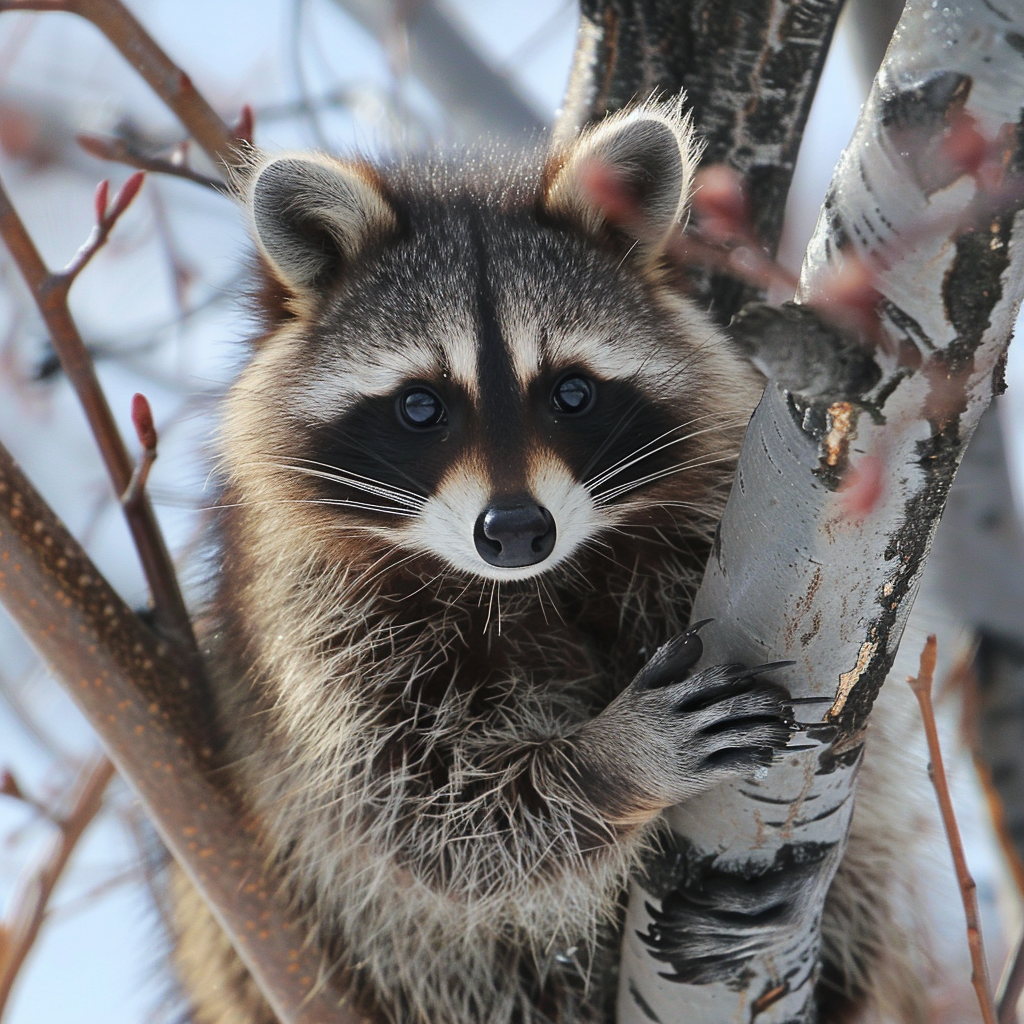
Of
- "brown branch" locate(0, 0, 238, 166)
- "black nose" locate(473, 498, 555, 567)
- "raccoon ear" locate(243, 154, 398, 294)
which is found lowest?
"black nose" locate(473, 498, 555, 567)

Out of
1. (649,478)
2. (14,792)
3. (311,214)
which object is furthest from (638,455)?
(14,792)

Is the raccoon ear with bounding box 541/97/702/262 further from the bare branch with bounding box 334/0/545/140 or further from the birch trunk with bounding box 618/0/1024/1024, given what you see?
the bare branch with bounding box 334/0/545/140

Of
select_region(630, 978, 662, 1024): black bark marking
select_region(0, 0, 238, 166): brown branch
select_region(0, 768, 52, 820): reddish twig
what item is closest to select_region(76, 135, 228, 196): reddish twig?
select_region(0, 0, 238, 166): brown branch

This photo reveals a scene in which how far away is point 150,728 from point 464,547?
2.19 ft

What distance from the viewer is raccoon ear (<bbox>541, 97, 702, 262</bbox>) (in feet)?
6.89

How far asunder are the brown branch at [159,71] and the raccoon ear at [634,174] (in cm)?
61

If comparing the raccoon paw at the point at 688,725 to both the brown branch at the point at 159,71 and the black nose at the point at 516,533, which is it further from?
the brown branch at the point at 159,71

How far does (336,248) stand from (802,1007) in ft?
5.12

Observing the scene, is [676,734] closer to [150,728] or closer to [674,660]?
[674,660]

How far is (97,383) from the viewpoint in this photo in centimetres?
227

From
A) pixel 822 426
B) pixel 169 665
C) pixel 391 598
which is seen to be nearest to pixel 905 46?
pixel 822 426

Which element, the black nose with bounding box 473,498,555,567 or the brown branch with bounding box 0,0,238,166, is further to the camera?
the brown branch with bounding box 0,0,238,166

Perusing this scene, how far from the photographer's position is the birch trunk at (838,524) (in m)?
1.07

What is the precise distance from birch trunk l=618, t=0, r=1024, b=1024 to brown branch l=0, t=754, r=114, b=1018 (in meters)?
1.19
